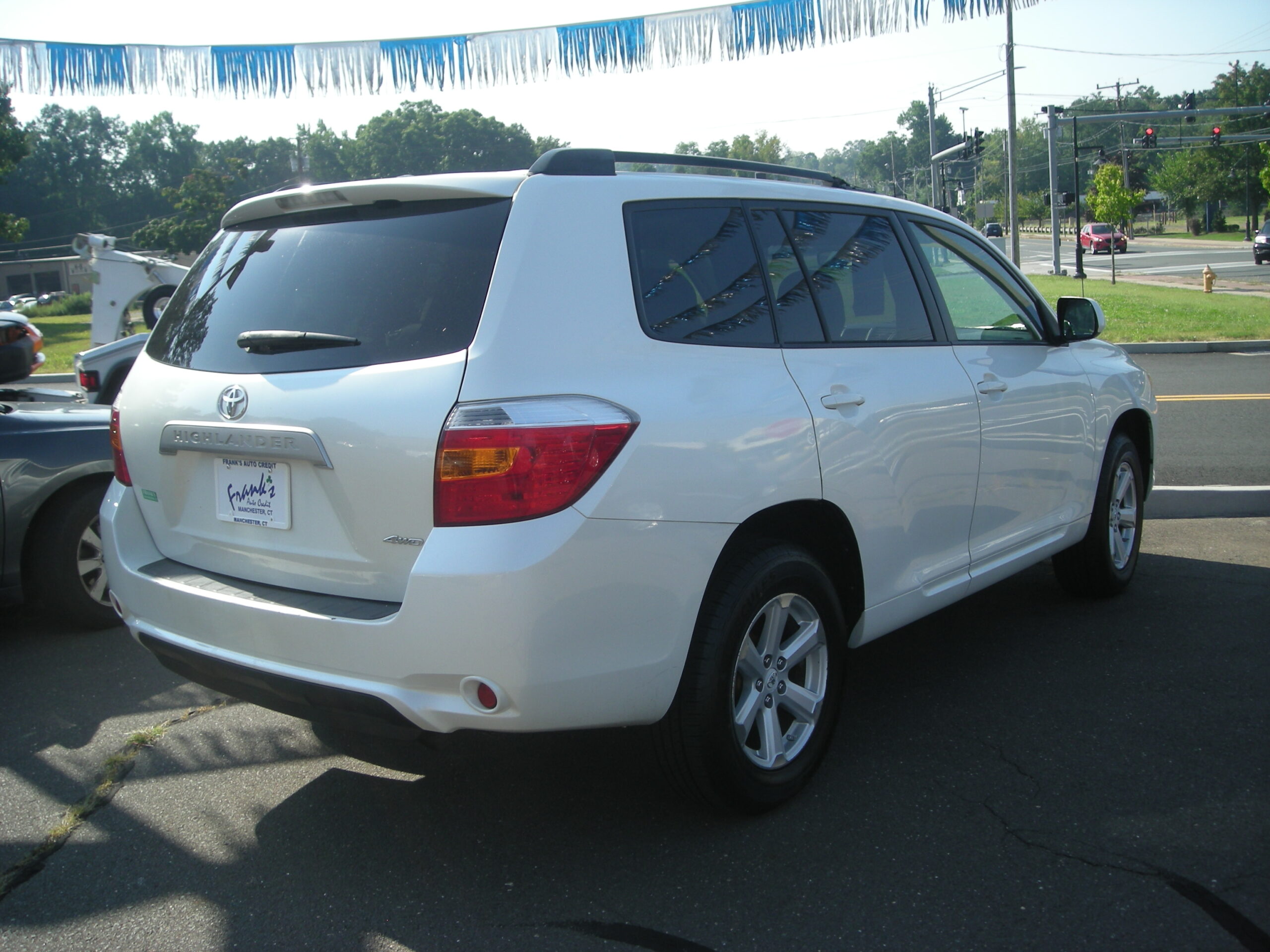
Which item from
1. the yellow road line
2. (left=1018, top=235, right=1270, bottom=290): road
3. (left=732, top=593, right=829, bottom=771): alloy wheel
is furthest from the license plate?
(left=1018, top=235, right=1270, bottom=290): road

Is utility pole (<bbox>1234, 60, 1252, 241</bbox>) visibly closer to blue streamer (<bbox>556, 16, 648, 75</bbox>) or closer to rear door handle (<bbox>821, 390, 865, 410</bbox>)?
blue streamer (<bbox>556, 16, 648, 75</bbox>)

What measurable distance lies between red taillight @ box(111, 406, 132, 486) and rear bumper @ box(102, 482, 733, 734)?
2.22 ft

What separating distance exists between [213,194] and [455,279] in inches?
2447

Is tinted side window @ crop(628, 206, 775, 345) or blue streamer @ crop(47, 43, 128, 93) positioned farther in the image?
blue streamer @ crop(47, 43, 128, 93)

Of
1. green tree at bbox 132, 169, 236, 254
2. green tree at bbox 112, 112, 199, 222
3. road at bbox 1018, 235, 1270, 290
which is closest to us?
road at bbox 1018, 235, 1270, 290

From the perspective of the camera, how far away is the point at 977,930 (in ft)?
8.37

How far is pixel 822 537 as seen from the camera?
3381mm

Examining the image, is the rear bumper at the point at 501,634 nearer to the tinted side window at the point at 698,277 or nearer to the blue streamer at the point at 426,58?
the tinted side window at the point at 698,277

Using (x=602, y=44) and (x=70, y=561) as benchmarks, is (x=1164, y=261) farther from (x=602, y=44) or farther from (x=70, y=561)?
(x=70, y=561)

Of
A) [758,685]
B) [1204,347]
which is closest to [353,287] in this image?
[758,685]

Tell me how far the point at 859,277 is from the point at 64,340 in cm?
3320

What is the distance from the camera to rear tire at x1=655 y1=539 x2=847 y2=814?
2834 mm

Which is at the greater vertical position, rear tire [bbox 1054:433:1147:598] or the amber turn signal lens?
the amber turn signal lens

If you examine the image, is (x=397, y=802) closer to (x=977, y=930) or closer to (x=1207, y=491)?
(x=977, y=930)
